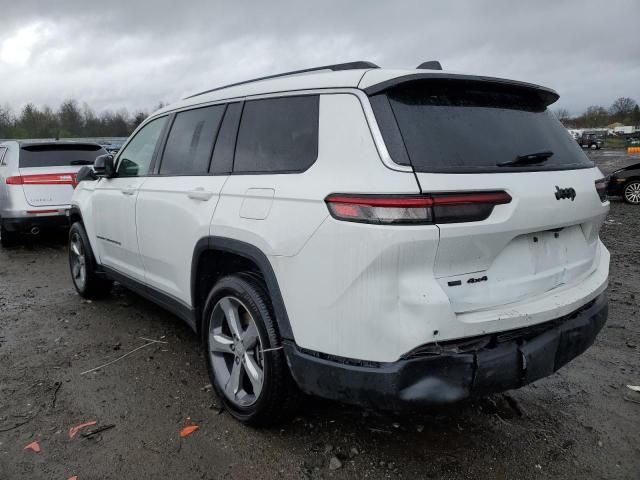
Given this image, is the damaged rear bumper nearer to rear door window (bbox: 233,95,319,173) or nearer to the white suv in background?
rear door window (bbox: 233,95,319,173)

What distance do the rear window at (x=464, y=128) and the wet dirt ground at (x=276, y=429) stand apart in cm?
145

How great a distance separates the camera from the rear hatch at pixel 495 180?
2105 millimetres

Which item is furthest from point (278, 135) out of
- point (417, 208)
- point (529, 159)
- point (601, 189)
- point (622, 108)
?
point (622, 108)

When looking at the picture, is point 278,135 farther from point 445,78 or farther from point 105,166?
point 105,166

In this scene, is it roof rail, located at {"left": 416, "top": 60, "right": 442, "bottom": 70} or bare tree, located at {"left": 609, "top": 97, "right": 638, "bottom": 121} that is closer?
roof rail, located at {"left": 416, "top": 60, "right": 442, "bottom": 70}

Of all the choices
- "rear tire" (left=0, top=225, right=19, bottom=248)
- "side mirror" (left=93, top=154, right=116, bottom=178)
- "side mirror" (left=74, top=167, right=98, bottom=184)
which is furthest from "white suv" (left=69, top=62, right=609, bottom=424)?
"rear tire" (left=0, top=225, right=19, bottom=248)

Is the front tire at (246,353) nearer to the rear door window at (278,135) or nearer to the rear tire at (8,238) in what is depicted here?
the rear door window at (278,135)

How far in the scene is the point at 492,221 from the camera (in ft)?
6.99

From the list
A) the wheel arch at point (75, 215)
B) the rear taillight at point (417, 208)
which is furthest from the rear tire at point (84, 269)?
the rear taillight at point (417, 208)

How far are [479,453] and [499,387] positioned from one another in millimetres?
649

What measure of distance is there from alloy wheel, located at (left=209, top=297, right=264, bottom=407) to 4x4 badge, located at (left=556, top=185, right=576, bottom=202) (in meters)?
1.62

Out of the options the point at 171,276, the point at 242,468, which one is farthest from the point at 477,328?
the point at 171,276

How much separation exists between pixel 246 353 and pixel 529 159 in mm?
1777

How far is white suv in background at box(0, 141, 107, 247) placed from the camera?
7785 millimetres
